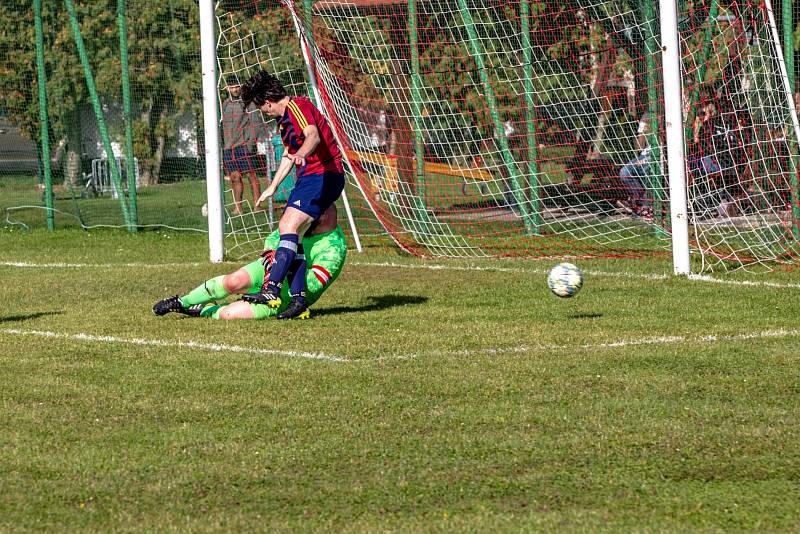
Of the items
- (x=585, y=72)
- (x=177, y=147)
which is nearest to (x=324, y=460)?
(x=585, y=72)

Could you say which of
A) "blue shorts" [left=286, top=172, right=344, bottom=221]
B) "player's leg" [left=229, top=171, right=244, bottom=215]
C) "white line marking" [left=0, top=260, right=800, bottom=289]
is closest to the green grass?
"white line marking" [left=0, top=260, right=800, bottom=289]

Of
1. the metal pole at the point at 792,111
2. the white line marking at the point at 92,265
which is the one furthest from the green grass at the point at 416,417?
the white line marking at the point at 92,265

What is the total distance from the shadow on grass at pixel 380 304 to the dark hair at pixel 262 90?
5.51ft

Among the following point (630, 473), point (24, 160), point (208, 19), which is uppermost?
point (208, 19)

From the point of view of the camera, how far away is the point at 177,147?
61.0 feet

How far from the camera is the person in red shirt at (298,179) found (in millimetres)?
8906

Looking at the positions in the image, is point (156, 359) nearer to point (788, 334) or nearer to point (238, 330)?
point (238, 330)

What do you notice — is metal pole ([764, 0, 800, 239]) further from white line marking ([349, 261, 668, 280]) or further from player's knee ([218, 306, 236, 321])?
player's knee ([218, 306, 236, 321])

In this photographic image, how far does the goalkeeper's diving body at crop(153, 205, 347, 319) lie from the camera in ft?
29.3

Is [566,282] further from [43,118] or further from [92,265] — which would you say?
[43,118]

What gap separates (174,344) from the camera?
7.77 metres

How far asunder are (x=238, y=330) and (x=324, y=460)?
3572 millimetres

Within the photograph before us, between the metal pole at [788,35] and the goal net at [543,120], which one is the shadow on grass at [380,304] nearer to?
the goal net at [543,120]

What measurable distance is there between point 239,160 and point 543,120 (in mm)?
3677
